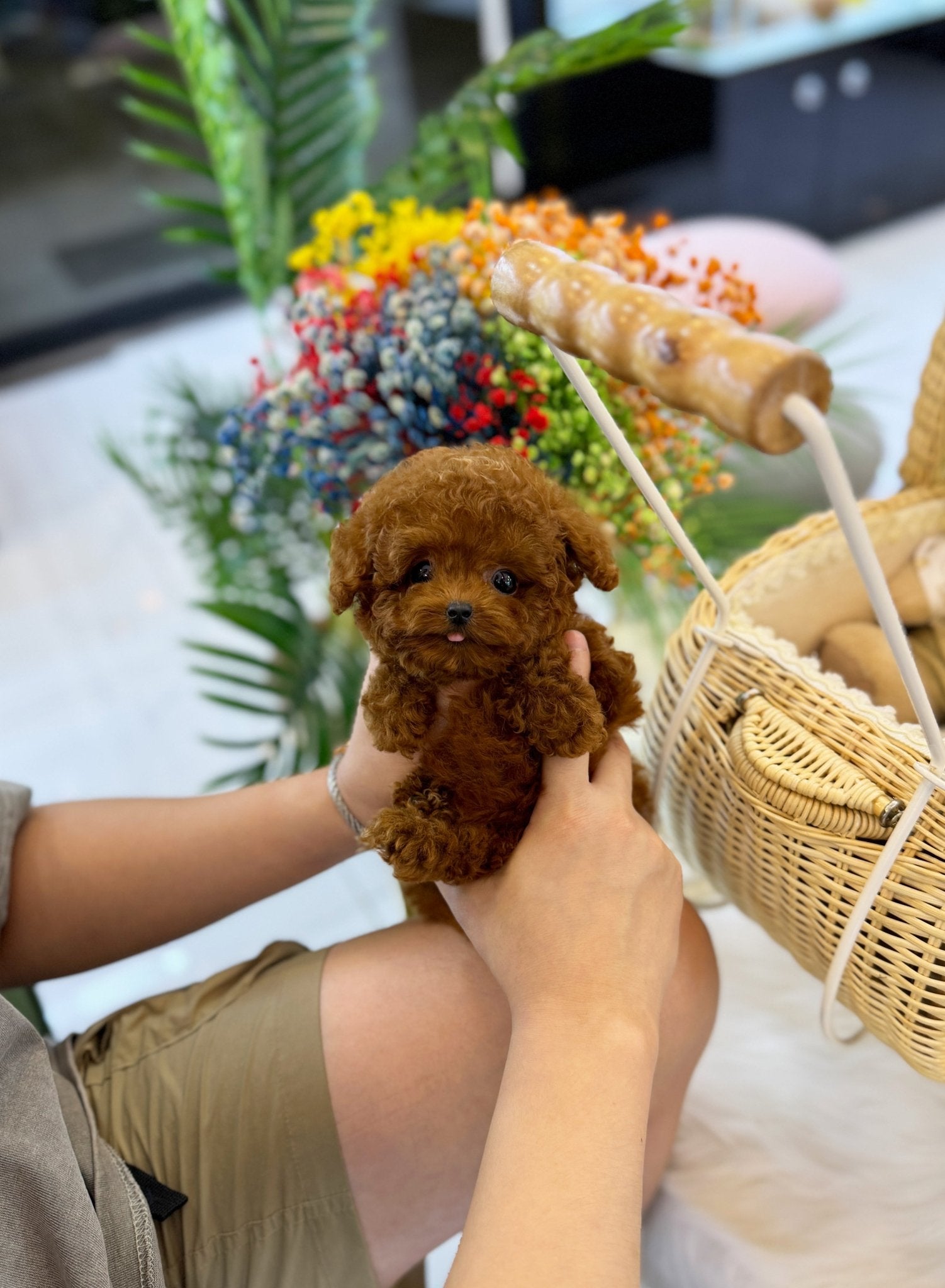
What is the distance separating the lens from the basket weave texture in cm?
68

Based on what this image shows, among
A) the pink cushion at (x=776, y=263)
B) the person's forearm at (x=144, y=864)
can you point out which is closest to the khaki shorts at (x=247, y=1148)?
the person's forearm at (x=144, y=864)

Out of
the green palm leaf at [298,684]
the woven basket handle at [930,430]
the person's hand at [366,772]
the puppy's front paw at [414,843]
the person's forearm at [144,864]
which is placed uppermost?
the woven basket handle at [930,430]

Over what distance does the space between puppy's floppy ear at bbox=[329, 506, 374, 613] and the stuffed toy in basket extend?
158 mm

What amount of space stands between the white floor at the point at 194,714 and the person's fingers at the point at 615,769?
43 cm

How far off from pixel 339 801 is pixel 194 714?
1.34 meters

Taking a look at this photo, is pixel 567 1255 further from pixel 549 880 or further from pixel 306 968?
pixel 306 968

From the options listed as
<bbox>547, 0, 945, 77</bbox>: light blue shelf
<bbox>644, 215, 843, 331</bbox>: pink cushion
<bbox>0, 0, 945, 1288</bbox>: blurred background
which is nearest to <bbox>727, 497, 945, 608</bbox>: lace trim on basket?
<bbox>0, 0, 945, 1288</bbox>: blurred background

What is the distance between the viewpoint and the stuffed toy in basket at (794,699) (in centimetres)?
47

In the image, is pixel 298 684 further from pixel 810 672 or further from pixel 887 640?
pixel 887 640

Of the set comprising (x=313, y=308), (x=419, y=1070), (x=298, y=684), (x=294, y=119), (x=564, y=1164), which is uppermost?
(x=294, y=119)

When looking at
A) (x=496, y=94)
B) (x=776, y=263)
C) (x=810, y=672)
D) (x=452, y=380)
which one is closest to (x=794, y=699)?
(x=810, y=672)

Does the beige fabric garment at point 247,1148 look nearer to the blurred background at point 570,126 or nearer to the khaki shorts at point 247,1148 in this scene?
the khaki shorts at point 247,1148

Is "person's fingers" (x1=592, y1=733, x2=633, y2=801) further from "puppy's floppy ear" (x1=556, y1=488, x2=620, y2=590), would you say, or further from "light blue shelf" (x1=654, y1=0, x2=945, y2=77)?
"light blue shelf" (x1=654, y1=0, x2=945, y2=77)

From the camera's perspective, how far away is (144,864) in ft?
2.78
